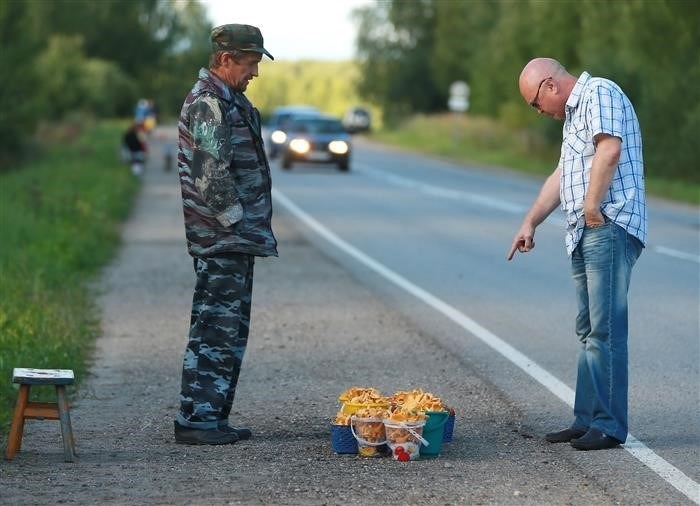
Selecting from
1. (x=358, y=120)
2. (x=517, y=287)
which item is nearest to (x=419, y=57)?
(x=358, y=120)

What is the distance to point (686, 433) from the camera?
754 cm

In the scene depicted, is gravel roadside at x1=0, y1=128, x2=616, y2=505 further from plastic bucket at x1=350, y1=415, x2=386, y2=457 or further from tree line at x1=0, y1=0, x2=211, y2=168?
tree line at x1=0, y1=0, x2=211, y2=168

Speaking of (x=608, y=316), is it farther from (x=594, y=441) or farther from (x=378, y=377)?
(x=378, y=377)

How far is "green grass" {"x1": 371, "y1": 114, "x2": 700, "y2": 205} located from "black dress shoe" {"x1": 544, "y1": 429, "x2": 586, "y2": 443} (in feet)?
73.5

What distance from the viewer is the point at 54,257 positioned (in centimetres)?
1609

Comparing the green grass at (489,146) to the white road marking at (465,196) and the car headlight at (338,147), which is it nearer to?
the white road marking at (465,196)

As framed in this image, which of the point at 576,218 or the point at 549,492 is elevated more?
the point at 576,218

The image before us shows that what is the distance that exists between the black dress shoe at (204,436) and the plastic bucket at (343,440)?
56cm

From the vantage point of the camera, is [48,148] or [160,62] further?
[160,62]

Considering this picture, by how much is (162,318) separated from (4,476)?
226 inches

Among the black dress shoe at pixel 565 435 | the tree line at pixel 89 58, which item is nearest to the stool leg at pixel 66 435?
the black dress shoe at pixel 565 435

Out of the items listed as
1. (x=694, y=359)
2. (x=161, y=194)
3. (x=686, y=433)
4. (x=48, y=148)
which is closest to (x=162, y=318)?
(x=694, y=359)

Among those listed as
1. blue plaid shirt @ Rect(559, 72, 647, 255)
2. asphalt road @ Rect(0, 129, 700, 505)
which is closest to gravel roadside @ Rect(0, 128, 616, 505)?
asphalt road @ Rect(0, 129, 700, 505)

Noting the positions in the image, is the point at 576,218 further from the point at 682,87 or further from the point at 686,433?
the point at 682,87
